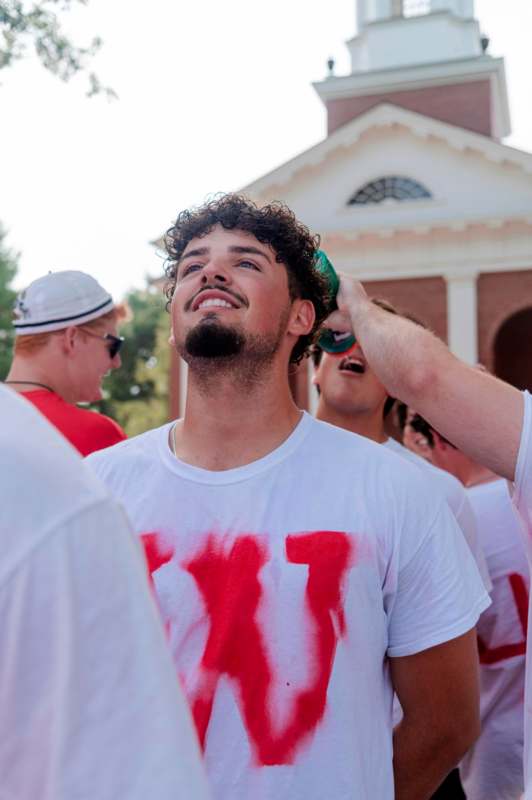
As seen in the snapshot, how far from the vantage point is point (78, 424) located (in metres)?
3.35

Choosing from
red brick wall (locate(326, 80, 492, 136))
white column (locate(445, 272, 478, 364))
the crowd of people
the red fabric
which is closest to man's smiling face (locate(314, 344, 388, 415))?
the crowd of people

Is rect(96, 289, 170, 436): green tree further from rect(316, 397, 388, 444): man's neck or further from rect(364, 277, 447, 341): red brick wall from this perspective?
rect(316, 397, 388, 444): man's neck

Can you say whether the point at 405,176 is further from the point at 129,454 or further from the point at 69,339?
the point at 129,454

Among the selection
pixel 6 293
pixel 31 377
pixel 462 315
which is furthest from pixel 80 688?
pixel 6 293

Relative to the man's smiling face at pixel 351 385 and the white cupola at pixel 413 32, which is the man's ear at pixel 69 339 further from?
the white cupola at pixel 413 32

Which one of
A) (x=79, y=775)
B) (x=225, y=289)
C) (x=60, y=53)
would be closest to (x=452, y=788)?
(x=225, y=289)

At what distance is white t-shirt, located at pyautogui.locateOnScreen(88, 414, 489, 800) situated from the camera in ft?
6.93

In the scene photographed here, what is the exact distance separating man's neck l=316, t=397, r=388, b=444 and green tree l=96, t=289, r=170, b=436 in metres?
40.6

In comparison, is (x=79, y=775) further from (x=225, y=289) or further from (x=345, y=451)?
(x=225, y=289)

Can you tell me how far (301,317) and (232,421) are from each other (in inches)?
20.3

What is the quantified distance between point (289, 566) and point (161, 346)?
44249 mm

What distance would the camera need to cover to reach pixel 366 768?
2154 mm

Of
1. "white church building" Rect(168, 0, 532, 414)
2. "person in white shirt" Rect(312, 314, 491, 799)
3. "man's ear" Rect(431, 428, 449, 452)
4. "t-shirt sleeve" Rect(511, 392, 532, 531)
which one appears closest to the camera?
"t-shirt sleeve" Rect(511, 392, 532, 531)

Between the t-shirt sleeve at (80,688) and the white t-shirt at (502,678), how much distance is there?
9.22 ft
